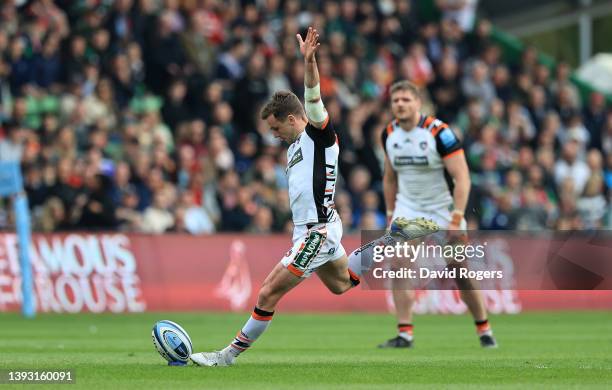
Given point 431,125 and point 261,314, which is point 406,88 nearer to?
point 431,125

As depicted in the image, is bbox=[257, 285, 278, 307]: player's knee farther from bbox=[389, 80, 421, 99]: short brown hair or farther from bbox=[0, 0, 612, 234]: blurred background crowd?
bbox=[0, 0, 612, 234]: blurred background crowd

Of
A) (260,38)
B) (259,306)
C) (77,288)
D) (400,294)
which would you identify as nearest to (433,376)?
(259,306)

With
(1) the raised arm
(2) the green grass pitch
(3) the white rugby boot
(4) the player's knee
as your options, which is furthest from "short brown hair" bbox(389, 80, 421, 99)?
(3) the white rugby boot

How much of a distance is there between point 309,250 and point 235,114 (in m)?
14.7

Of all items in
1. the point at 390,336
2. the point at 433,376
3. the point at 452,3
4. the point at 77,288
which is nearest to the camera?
the point at 433,376

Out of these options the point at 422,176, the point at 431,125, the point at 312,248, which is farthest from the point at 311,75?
the point at 422,176

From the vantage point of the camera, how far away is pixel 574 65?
35219mm

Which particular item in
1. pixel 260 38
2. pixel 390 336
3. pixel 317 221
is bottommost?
pixel 390 336

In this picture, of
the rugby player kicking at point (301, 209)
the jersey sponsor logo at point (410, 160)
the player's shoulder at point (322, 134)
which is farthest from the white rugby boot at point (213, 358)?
the jersey sponsor logo at point (410, 160)

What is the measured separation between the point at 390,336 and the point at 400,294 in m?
2.42

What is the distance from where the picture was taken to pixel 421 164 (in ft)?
46.5

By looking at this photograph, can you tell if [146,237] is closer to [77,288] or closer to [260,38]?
[77,288]

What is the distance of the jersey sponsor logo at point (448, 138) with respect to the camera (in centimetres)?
1395

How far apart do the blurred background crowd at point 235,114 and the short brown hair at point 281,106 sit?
10259mm
